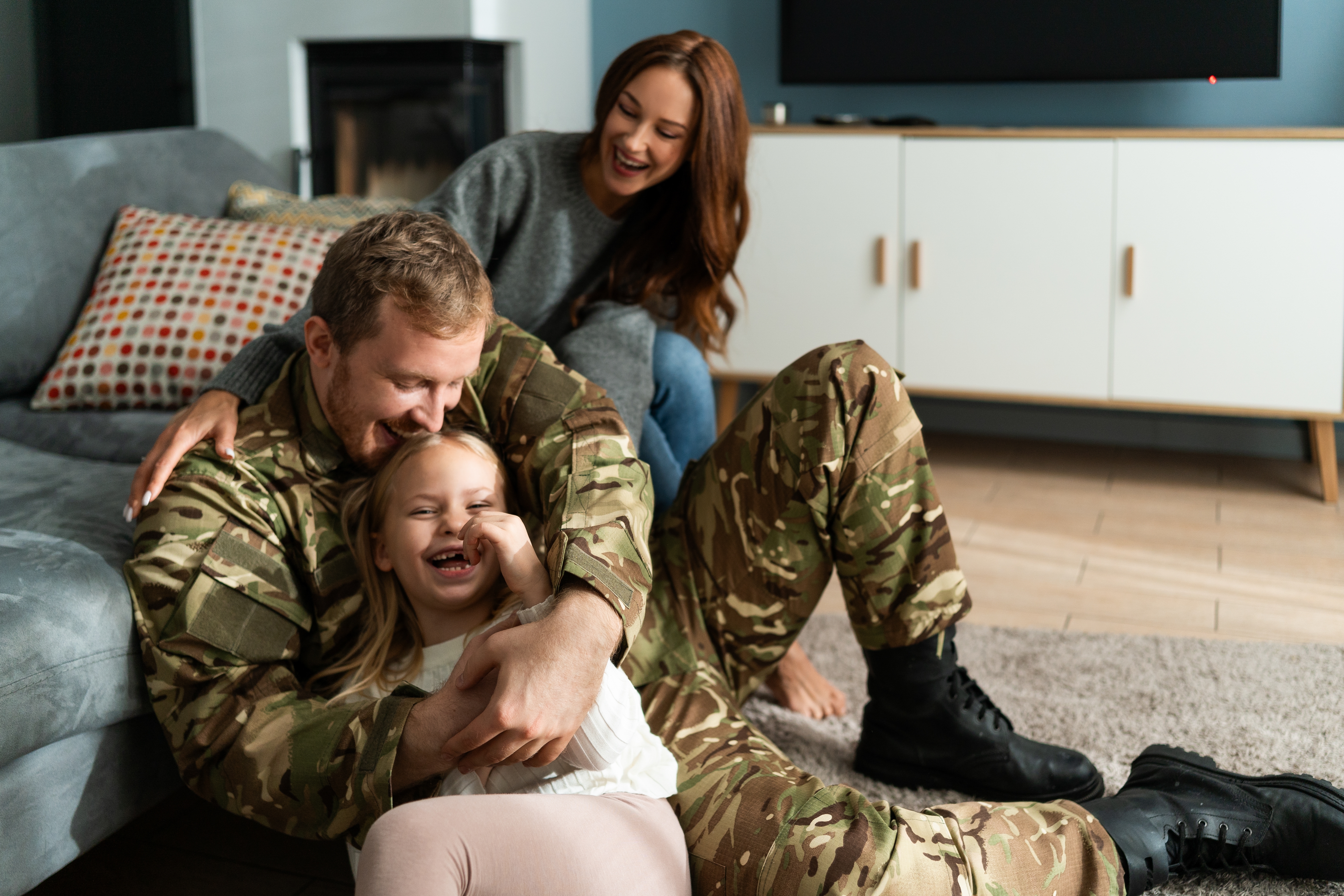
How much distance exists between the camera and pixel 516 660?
981 millimetres

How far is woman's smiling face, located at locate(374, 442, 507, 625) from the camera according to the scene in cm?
115

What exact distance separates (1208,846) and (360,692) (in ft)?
2.88

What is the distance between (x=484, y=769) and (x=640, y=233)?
96cm

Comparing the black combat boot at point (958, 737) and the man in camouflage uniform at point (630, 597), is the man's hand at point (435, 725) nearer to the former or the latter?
the man in camouflage uniform at point (630, 597)

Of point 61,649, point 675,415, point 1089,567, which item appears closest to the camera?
point 61,649

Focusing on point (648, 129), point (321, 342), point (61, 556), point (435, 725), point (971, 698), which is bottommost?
point (971, 698)

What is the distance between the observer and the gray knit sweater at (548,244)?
1.64m

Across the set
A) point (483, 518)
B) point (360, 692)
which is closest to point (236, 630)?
point (360, 692)

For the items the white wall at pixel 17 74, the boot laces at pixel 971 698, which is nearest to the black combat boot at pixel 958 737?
the boot laces at pixel 971 698

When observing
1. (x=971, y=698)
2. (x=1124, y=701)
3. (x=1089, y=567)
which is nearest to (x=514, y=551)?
(x=971, y=698)

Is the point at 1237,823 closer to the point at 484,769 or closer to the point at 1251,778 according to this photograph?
the point at 1251,778

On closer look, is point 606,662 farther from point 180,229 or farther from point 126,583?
point 180,229

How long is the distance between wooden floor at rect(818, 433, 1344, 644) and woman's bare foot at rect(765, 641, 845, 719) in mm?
398

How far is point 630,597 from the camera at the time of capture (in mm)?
1101
